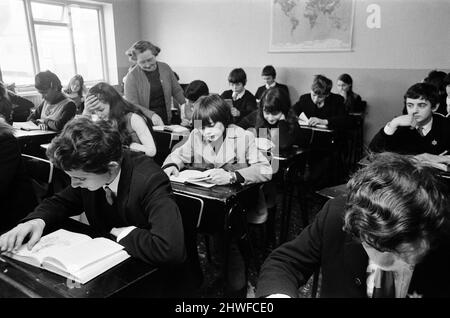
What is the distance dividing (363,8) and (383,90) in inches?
43.7

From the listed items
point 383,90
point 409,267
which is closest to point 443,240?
point 409,267

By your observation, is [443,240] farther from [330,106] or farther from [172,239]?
[330,106]

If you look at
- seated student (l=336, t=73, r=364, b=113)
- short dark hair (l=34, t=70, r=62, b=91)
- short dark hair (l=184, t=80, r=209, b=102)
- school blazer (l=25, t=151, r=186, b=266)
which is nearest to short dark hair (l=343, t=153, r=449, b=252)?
school blazer (l=25, t=151, r=186, b=266)

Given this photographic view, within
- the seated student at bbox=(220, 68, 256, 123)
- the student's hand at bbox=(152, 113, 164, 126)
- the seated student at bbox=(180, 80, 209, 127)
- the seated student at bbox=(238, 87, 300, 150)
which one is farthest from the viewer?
the seated student at bbox=(220, 68, 256, 123)

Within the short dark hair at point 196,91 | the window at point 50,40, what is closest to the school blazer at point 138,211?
the short dark hair at point 196,91

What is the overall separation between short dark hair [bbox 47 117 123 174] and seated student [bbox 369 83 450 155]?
197 cm

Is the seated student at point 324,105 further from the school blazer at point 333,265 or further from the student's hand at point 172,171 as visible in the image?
the school blazer at point 333,265

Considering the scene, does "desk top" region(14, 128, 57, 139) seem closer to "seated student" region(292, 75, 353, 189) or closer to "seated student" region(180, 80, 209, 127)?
"seated student" region(180, 80, 209, 127)

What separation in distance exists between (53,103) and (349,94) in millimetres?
3608

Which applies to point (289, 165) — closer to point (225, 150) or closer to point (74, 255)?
point (225, 150)

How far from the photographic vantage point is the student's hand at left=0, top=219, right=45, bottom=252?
104 cm

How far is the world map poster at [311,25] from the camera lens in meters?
4.66

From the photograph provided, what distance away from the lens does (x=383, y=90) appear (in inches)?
181

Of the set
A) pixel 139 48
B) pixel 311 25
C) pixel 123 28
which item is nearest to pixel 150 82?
pixel 139 48
